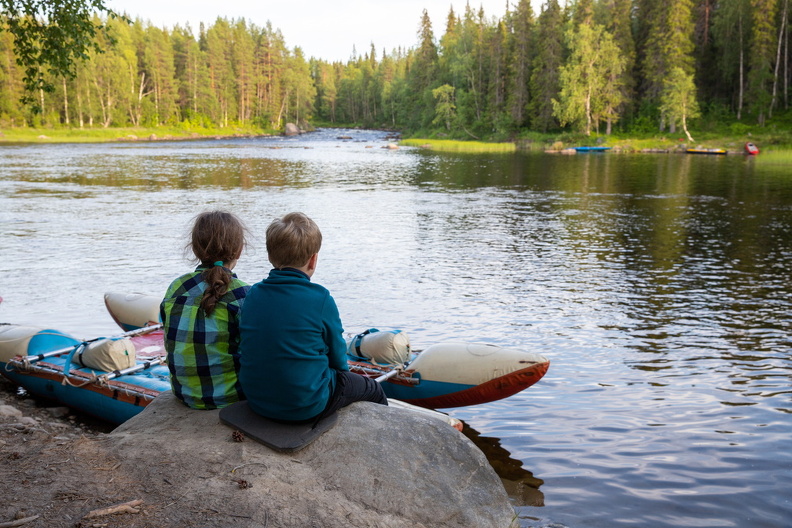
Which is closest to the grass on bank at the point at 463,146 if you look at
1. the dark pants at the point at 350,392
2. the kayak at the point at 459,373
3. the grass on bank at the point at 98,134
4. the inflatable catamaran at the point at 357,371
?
the grass on bank at the point at 98,134

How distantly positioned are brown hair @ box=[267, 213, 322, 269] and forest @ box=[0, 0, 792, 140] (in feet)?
126

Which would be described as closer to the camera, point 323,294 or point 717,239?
point 323,294

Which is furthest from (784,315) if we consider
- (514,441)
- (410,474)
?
(410,474)

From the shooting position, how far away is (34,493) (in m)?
3.50

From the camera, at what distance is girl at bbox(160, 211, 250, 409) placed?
409 centimetres

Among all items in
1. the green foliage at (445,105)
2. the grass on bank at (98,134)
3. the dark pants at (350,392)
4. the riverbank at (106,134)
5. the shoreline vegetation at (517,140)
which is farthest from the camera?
the green foliage at (445,105)

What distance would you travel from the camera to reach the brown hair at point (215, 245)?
407 centimetres

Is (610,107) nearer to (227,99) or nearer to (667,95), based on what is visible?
(667,95)

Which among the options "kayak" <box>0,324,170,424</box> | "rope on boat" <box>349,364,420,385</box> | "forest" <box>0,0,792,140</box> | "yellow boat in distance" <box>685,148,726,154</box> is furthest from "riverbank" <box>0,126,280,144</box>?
"rope on boat" <box>349,364,420,385</box>

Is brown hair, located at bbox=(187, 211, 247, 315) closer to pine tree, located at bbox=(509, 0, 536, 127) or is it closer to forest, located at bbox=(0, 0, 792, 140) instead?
forest, located at bbox=(0, 0, 792, 140)

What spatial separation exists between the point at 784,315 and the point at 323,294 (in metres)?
10.2

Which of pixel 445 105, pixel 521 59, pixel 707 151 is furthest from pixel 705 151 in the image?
pixel 445 105

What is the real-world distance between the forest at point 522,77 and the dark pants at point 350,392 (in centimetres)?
3861

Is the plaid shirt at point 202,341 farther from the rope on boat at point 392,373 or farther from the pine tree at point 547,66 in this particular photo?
the pine tree at point 547,66
